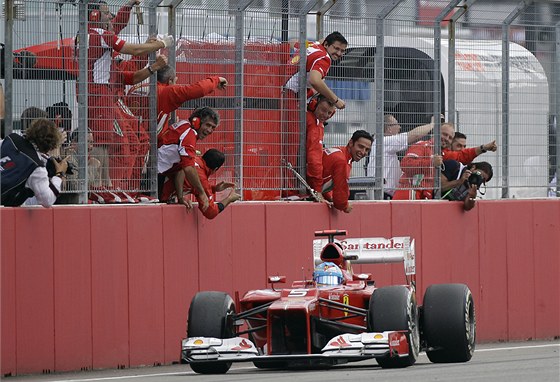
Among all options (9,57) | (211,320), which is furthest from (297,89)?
(211,320)

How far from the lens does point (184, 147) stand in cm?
1311

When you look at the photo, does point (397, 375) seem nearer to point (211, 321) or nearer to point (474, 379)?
point (474, 379)

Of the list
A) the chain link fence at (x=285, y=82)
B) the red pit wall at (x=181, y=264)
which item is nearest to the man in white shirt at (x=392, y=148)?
the chain link fence at (x=285, y=82)

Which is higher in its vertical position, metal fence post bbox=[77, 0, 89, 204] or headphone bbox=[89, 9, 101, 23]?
headphone bbox=[89, 9, 101, 23]

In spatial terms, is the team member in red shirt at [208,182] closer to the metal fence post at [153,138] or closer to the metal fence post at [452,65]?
the metal fence post at [153,138]

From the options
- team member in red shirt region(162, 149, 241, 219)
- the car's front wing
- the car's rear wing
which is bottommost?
the car's front wing

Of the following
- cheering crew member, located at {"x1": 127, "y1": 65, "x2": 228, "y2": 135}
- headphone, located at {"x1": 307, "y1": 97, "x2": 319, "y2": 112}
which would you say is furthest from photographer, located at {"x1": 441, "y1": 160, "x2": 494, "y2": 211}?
cheering crew member, located at {"x1": 127, "y1": 65, "x2": 228, "y2": 135}

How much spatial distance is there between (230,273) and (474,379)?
4.15 metres

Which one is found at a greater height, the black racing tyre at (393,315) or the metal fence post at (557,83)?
the metal fence post at (557,83)

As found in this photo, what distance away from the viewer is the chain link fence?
12.6 meters

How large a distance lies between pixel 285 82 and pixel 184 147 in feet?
5.53

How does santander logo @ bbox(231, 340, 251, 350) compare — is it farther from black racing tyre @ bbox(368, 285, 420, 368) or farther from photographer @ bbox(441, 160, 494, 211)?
photographer @ bbox(441, 160, 494, 211)

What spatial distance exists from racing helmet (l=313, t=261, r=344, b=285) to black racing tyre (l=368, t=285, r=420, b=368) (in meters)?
0.84

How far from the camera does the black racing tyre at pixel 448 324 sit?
11.5 m
